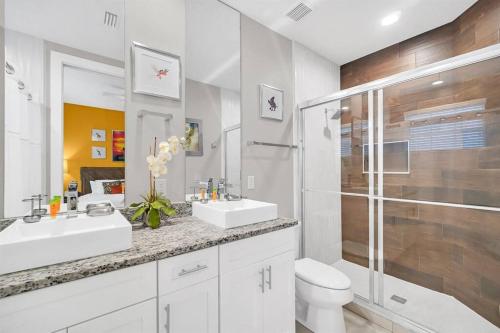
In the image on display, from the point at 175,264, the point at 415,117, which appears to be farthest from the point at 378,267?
the point at 175,264

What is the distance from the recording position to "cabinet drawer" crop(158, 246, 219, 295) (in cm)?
98

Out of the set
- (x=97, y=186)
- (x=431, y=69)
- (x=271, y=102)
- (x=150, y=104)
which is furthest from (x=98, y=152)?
(x=431, y=69)

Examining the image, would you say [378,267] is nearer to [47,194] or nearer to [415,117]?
[415,117]

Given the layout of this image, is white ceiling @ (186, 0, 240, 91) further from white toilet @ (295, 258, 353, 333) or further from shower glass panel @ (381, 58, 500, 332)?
white toilet @ (295, 258, 353, 333)

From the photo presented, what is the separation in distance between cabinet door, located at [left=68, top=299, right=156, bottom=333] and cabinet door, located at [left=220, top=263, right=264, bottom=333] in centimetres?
33

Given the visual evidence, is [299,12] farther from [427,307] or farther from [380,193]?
[427,307]

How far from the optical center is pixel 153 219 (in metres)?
1.29

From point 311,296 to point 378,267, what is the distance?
2.37 ft

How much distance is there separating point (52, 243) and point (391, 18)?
2.77 meters

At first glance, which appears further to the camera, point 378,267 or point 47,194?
point 378,267

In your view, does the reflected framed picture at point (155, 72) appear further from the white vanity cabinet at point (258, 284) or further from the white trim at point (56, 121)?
the white vanity cabinet at point (258, 284)

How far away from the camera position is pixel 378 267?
1.97m

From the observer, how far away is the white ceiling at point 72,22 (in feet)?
3.88

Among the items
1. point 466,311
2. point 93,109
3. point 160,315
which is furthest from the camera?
point 466,311
